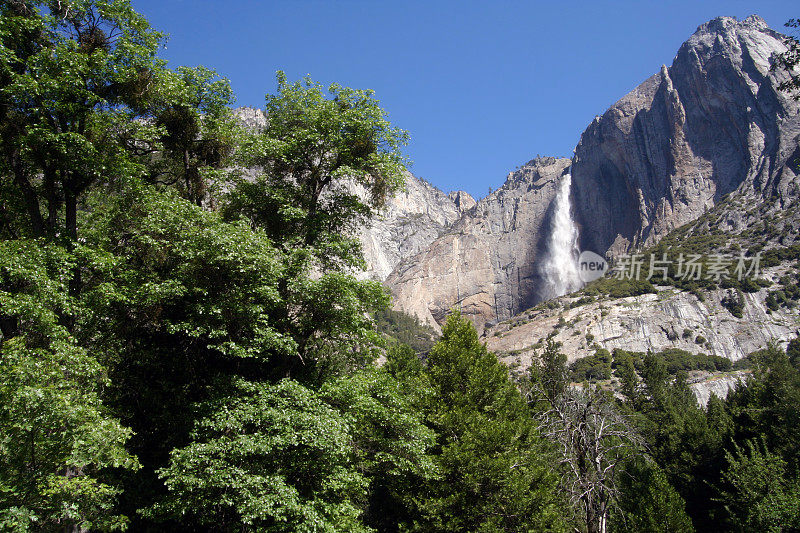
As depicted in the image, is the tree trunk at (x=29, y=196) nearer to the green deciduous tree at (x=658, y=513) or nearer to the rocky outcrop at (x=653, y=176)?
the green deciduous tree at (x=658, y=513)

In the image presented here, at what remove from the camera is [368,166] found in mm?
14500

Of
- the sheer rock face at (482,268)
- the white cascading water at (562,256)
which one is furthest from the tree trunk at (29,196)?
the white cascading water at (562,256)

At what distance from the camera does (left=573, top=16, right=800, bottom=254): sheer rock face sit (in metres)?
108

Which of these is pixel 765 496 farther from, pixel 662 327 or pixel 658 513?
pixel 662 327

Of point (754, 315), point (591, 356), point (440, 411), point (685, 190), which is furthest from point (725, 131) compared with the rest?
point (440, 411)

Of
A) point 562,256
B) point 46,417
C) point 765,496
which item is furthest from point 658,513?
point 562,256

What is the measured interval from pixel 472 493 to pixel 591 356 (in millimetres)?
77441

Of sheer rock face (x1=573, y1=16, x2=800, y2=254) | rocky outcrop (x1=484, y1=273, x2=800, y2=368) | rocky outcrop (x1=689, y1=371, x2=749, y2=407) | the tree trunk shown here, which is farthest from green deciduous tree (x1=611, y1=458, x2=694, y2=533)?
sheer rock face (x1=573, y1=16, x2=800, y2=254)

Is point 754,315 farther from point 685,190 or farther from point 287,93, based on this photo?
point 287,93

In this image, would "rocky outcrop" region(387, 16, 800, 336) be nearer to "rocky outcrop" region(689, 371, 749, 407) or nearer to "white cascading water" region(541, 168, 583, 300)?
"white cascading water" region(541, 168, 583, 300)

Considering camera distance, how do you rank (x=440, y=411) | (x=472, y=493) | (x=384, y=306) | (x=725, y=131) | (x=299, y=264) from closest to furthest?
(x=299, y=264), (x=384, y=306), (x=472, y=493), (x=440, y=411), (x=725, y=131)

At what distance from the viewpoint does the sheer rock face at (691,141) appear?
107562 millimetres

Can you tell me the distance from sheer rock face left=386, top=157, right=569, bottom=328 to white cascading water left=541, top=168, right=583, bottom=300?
340 cm

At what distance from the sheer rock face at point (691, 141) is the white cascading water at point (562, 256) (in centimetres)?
351
